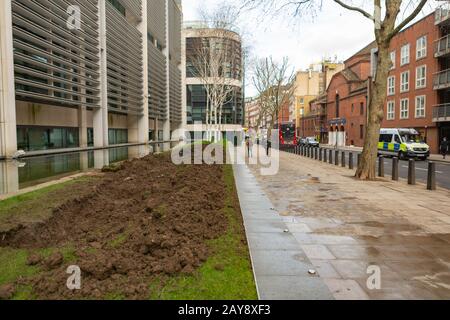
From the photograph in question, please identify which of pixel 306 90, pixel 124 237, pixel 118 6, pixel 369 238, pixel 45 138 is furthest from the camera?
pixel 306 90

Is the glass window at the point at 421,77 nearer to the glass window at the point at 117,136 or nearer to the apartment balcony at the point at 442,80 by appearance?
the apartment balcony at the point at 442,80

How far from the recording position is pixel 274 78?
43.5 m

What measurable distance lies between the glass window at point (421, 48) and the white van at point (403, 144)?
1093 centimetres

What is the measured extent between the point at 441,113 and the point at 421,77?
5.91 metres

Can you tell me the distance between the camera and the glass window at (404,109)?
130 ft

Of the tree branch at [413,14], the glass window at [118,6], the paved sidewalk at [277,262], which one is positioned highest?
the glass window at [118,6]

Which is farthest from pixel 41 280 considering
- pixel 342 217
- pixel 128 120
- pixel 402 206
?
pixel 128 120

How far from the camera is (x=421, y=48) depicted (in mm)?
37156

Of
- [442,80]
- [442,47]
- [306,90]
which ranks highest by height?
[306,90]

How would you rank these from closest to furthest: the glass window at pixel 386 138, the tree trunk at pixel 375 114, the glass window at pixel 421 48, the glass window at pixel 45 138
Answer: the tree trunk at pixel 375 114, the glass window at pixel 45 138, the glass window at pixel 386 138, the glass window at pixel 421 48

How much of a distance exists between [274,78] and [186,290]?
4174cm

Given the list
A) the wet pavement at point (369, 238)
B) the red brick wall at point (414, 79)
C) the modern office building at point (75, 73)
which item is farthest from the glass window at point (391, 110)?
the wet pavement at point (369, 238)

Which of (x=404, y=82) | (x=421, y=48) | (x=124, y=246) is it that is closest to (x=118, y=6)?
(x=421, y=48)

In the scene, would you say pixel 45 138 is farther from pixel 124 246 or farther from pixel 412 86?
pixel 412 86
